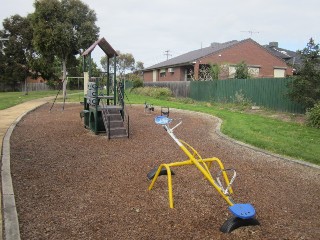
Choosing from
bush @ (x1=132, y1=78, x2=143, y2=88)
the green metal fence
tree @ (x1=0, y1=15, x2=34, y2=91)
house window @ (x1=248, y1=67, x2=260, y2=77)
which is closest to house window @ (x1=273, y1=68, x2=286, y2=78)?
house window @ (x1=248, y1=67, x2=260, y2=77)

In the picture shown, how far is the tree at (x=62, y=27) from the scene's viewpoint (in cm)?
2614

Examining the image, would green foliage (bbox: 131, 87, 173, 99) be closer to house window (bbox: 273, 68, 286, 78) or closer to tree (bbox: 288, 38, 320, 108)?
house window (bbox: 273, 68, 286, 78)

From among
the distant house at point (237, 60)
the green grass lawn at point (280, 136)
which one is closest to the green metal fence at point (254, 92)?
the green grass lawn at point (280, 136)

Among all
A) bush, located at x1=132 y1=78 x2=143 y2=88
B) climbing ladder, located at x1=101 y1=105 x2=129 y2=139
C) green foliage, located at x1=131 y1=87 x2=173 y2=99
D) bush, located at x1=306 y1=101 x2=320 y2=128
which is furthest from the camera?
bush, located at x1=132 y1=78 x2=143 y2=88

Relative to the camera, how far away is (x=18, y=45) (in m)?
36.9

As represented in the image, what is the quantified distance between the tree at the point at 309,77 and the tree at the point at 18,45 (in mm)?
30710

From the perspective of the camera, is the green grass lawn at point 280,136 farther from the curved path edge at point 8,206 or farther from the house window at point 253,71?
the house window at point 253,71

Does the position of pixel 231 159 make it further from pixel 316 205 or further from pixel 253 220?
pixel 253 220

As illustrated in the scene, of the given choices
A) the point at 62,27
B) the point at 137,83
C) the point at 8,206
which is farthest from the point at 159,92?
the point at 8,206

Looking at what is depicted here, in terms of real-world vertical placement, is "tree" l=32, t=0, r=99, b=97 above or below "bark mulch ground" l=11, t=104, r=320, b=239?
above

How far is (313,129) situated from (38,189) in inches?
386

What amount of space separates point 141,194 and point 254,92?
50.2ft

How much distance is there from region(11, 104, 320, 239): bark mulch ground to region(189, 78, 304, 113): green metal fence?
8.60 meters

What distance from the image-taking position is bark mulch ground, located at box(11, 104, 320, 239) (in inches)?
158
